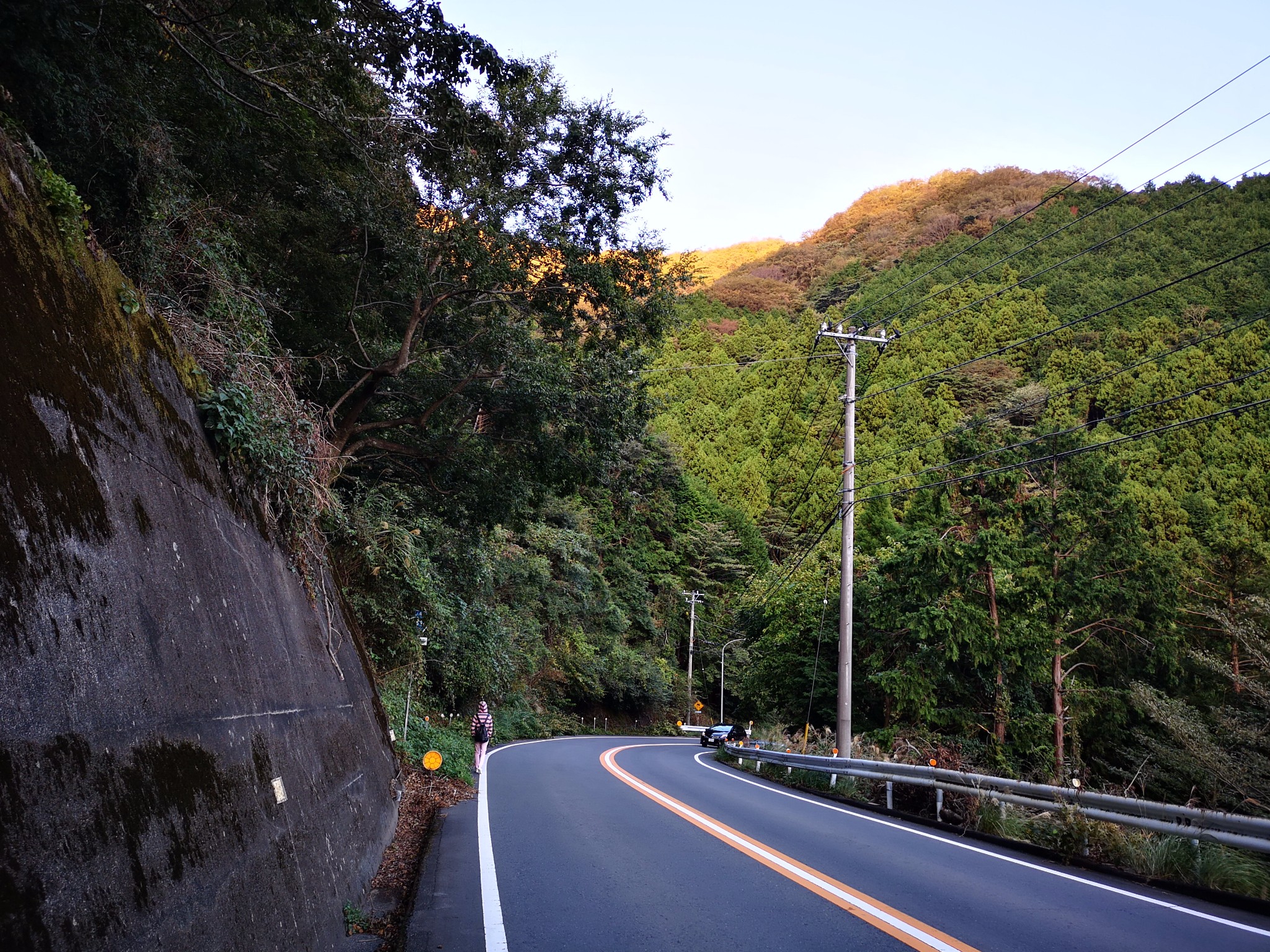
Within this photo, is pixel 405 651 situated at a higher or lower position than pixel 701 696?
higher

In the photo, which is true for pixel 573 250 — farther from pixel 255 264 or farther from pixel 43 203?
pixel 43 203

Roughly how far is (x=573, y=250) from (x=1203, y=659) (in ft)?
65.5

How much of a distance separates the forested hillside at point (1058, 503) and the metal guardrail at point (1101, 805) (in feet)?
16.1

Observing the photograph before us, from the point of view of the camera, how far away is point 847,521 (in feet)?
63.2

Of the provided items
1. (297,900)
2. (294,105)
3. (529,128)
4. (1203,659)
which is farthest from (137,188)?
(1203,659)

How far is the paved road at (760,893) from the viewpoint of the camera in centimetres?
518

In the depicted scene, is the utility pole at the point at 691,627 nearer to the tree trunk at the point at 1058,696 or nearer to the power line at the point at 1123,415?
the tree trunk at the point at 1058,696

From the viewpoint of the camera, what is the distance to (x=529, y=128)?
12.9 m

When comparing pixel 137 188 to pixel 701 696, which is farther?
pixel 701 696

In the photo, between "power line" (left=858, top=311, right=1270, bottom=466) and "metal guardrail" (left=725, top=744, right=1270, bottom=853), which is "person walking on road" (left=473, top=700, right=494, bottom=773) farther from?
"power line" (left=858, top=311, right=1270, bottom=466)

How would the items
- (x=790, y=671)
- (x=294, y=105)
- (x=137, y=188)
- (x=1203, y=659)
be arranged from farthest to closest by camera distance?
(x=790, y=671), (x=1203, y=659), (x=294, y=105), (x=137, y=188)

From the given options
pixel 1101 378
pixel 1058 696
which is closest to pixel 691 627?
pixel 1058 696

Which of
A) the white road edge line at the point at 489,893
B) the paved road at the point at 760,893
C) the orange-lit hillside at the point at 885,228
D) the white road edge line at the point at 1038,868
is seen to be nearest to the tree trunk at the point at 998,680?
the white road edge line at the point at 1038,868

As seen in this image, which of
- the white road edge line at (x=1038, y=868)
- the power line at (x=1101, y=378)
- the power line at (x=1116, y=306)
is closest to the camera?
the white road edge line at (x=1038, y=868)
